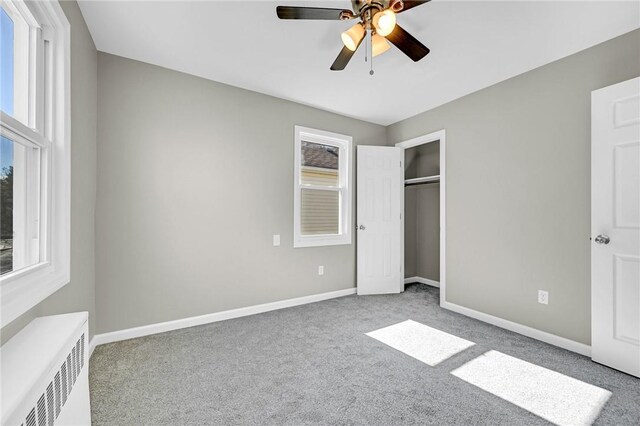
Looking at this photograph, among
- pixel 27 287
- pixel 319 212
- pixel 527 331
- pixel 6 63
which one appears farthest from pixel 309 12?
pixel 527 331

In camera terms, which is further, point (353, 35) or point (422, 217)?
point (422, 217)

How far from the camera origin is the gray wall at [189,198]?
259 centimetres

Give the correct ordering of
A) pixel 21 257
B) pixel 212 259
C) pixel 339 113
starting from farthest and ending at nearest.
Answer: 1. pixel 339 113
2. pixel 212 259
3. pixel 21 257

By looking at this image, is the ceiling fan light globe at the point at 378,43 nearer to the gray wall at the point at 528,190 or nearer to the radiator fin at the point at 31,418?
the gray wall at the point at 528,190

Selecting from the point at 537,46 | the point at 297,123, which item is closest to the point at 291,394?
the point at 297,123

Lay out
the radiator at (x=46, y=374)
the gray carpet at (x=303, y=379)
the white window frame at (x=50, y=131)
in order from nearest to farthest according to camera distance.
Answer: the radiator at (x=46, y=374) → the white window frame at (x=50, y=131) → the gray carpet at (x=303, y=379)

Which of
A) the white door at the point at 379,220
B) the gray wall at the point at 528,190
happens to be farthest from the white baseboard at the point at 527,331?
the white door at the point at 379,220

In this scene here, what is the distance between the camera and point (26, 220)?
4.88ft

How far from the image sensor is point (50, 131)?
1626mm

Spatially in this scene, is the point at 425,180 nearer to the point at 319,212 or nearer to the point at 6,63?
the point at 319,212

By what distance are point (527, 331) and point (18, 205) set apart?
3.95 m

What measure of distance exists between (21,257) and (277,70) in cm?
242

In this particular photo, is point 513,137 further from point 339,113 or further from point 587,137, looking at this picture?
point 339,113

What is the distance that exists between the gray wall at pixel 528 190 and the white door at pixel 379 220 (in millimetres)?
803
